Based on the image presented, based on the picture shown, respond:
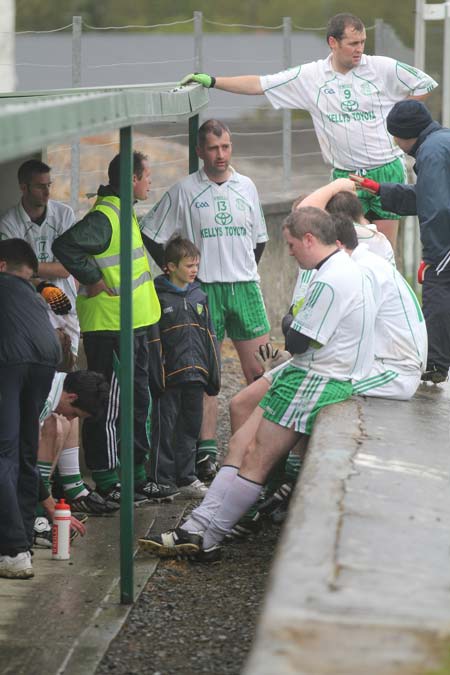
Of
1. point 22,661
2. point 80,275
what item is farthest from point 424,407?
point 22,661

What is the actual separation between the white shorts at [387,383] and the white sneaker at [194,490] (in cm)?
161

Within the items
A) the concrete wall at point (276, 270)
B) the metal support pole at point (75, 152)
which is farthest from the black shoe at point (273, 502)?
the concrete wall at point (276, 270)

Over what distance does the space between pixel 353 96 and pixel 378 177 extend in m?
0.51

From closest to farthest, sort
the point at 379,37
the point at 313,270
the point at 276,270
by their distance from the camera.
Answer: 1. the point at 313,270
2. the point at 276,270
3. the point at 379,37

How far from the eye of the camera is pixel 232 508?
679 centimetres

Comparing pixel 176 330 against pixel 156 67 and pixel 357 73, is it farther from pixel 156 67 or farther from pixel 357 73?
pixel 156 67

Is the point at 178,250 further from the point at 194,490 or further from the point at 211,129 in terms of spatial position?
the point at 194,490

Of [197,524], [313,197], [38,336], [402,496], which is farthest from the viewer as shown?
[313,197]

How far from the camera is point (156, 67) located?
14.2 metres

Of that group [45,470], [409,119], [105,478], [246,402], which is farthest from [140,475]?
[409,119]

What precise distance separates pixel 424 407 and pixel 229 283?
1822mm

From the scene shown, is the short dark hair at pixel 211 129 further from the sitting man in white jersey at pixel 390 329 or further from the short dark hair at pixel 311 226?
the short dark hair at pixel 311 226

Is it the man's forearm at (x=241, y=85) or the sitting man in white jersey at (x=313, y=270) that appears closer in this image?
the sitting man in white jersey at (x=313, y=270)

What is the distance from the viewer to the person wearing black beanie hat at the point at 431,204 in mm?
7527
